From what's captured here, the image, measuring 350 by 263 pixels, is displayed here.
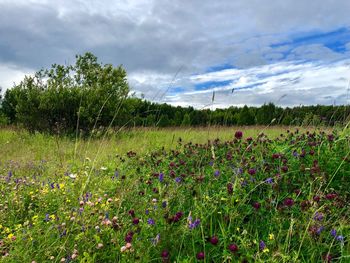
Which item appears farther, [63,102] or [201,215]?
[63,102]

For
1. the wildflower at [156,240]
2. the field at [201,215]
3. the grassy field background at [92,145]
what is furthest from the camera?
the grassy field background at [92,145]

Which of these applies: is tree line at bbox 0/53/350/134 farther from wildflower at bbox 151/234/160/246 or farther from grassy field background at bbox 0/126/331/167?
wildflower at bbox 151/234/160/246

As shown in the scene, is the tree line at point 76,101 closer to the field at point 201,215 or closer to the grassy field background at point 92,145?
the grassy field background at point 92,145

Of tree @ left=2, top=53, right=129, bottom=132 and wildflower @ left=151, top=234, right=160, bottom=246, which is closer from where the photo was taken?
wildflower @ left=151, top=234, right=160, bottom=246

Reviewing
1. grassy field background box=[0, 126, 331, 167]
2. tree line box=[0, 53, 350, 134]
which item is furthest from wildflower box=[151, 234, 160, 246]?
tree line box=[0, 53, 350, 134]

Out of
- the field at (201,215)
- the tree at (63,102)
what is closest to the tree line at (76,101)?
the tree at (63,102)

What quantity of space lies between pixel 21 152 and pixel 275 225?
299 inches

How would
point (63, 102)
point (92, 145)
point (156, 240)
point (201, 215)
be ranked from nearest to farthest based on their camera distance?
point (156, 240) → point (201, 215) → point (92, 145) → point (63, 102)

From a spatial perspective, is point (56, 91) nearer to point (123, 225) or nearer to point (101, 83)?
point (101, 83)

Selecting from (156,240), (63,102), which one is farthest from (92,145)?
(156,240)

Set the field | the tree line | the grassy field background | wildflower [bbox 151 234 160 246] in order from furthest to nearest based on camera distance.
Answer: the tree line → the grassy field background → the field → wildflower [bbox 151 234 160 246]

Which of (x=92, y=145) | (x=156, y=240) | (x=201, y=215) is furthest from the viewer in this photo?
(x=92, y=145)

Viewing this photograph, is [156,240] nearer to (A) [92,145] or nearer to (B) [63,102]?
(A) [92,145]

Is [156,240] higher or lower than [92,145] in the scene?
higher
